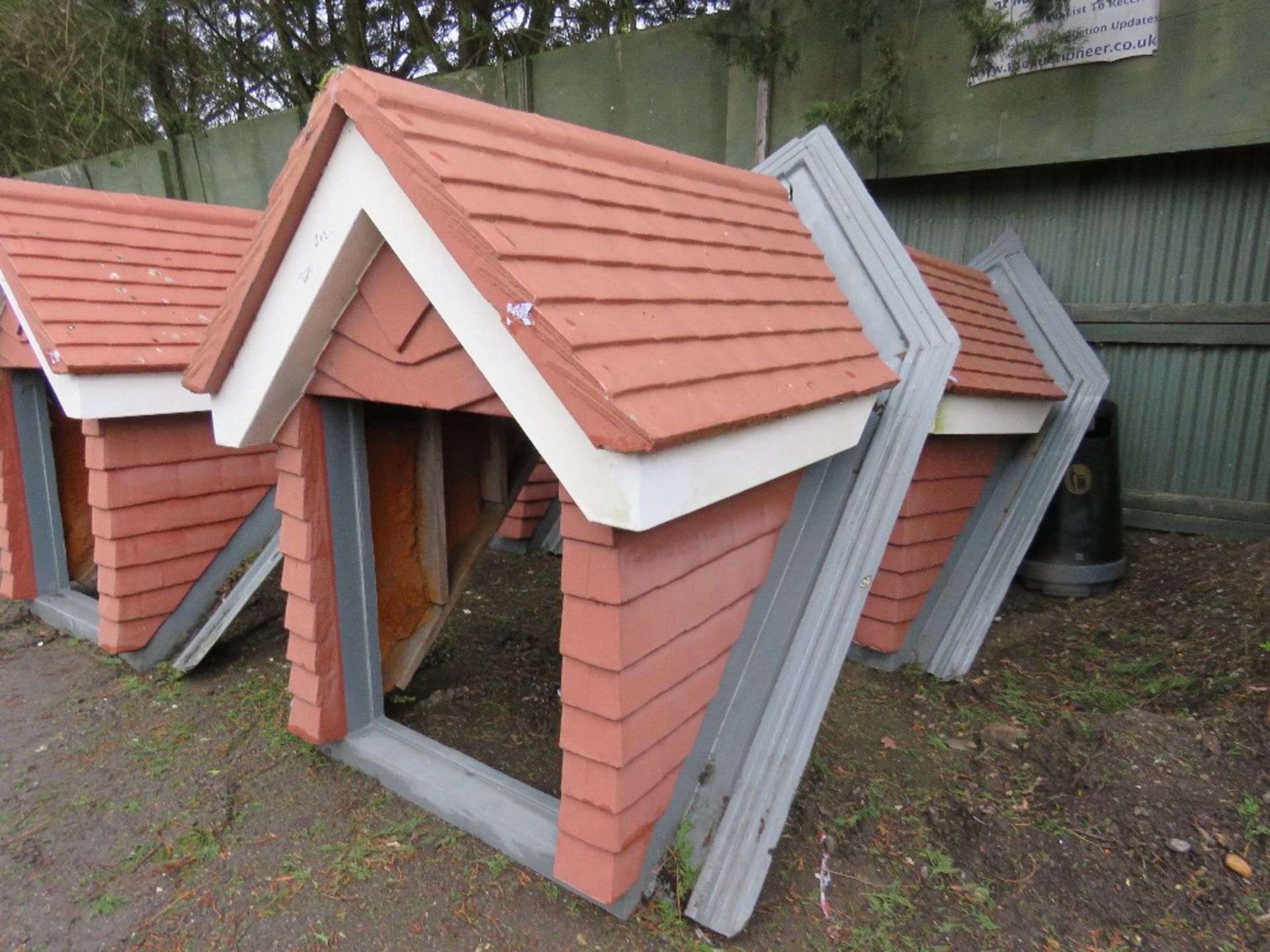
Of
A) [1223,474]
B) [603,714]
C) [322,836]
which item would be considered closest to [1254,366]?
[1223,474]

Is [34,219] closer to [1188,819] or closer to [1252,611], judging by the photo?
[1188,819]

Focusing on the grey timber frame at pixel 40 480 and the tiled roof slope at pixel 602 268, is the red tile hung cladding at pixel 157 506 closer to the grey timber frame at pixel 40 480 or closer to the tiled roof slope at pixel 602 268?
the grey timber frame at pixel 40 480

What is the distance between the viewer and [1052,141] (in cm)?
453

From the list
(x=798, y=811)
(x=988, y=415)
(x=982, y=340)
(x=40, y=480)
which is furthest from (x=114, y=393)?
(x=982, y=340)

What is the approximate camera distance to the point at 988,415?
11.3 feet

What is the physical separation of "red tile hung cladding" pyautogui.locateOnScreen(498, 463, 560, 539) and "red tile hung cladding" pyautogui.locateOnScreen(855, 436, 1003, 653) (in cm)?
275

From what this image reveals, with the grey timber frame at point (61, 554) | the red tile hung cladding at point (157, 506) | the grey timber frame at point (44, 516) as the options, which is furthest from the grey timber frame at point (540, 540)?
the grey timber frame at point (44, 516)

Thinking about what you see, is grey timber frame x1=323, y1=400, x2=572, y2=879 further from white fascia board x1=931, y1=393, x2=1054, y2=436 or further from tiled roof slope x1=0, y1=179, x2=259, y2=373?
white fascia board x1=931, y1=393, x2=1054, y2=436

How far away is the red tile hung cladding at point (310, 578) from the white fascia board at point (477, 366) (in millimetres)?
171

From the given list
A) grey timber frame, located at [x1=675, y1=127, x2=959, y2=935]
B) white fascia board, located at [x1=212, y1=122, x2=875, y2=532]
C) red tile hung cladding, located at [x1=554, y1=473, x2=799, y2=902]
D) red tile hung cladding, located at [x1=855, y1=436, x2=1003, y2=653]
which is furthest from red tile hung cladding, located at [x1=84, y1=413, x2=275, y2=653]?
red tile hung cladding, located at [x1=855, y1=436, x2=1003, y2=653]

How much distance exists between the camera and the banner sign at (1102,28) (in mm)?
4141

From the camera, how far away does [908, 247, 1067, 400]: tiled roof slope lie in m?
3.30

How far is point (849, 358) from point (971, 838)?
66.0 inches

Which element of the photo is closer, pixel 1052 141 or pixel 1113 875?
pixel 1113 875
